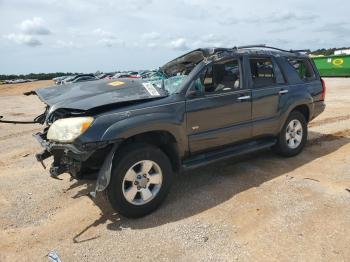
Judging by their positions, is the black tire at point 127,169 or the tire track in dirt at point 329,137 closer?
the black tire at point 127,169

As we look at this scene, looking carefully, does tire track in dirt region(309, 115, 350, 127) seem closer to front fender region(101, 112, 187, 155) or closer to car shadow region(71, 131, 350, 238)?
car shadow region(71, 131, 350, 238)

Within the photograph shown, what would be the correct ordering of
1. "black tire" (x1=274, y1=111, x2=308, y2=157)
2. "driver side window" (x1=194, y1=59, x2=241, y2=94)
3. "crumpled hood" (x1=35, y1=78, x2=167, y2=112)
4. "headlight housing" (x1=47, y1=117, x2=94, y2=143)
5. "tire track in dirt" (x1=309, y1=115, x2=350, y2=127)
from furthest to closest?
"tire track in dirt" (x1=309, y1=115, x2=350, y2=127), "black tire" (x1=274, y1=111, x2=308, y2=157), "driver side window" (x1=194, y1=59, x2=241, y2=94), "crumpled hood" (x1=35, y1=78, x2=167, y2=112), "headlight housing" (x1=47, y1=117, x2=94, y2=143)

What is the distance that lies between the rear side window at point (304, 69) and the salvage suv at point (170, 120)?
107 mm

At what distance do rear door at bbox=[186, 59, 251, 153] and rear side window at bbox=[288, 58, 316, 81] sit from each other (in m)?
1.49

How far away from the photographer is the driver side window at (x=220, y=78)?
4.76 metres

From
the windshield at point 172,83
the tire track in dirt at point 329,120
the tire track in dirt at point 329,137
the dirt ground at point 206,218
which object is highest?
the windshield at point 172,83

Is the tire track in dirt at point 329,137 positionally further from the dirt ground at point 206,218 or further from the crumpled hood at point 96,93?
the crumpled hood at point 96,93

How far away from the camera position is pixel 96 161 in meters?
4.16

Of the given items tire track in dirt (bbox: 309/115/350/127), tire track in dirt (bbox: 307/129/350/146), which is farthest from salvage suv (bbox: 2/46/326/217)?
tire track in dirt (bbox: 309/115/350/127)

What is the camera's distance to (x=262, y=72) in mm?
5602

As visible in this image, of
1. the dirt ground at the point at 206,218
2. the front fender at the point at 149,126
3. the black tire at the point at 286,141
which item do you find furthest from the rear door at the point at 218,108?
the black tire at the point at 286,141

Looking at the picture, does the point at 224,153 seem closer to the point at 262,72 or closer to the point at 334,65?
the point at 262,72

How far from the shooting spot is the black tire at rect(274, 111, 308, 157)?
19.4ft

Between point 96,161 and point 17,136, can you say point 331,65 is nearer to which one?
point 17,136
